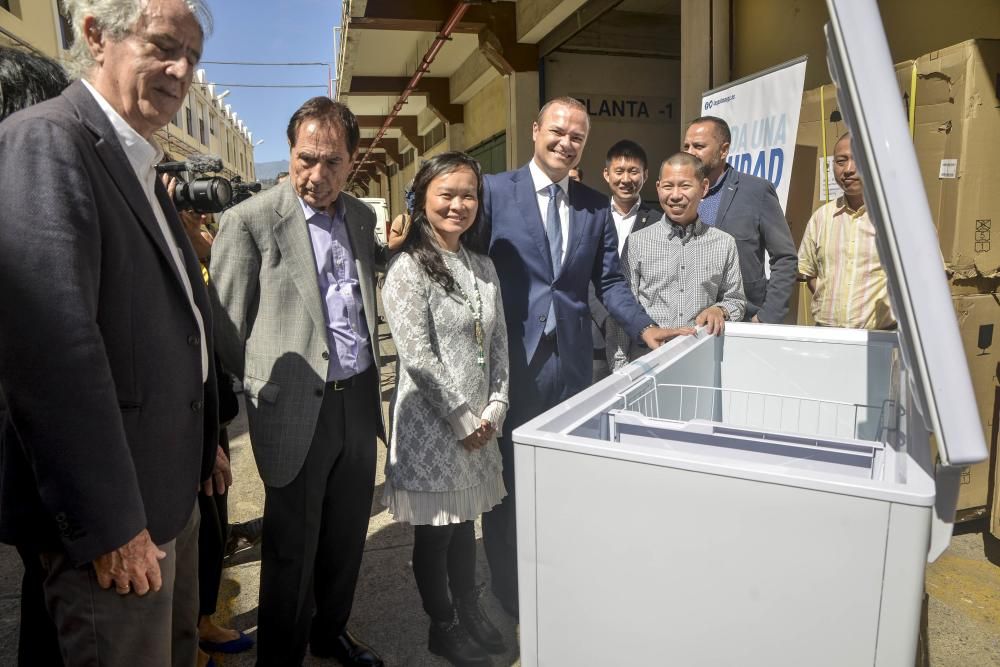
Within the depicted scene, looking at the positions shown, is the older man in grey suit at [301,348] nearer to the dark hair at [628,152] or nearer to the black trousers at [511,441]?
the black trousers at [511,441]

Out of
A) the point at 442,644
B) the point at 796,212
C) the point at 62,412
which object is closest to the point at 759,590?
the point at 62,412

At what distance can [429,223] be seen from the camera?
204 cm

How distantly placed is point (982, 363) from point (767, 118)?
1856mm

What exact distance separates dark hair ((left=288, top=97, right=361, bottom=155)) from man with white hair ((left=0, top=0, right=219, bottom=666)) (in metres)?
0.49

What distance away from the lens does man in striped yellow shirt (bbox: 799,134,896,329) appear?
2922 millimetres

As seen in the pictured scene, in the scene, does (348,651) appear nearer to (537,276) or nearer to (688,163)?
(537,276)

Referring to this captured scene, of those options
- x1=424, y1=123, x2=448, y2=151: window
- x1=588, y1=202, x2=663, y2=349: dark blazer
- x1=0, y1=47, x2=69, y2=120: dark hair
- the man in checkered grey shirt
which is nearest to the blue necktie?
x1=588, y1=202, x2=663, y2=349: dark blazer

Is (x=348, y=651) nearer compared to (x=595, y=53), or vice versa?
(x=348, y=651)

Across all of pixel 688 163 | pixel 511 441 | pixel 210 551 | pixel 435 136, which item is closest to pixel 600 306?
pixel 688 163

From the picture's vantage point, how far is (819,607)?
85 centimetres

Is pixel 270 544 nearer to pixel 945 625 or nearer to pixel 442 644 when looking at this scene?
pixel 442 644

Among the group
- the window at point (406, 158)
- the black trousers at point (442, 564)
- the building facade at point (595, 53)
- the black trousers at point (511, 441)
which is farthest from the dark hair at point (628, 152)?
the window at point (406, 158)

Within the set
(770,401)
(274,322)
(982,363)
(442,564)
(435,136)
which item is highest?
(435,136)

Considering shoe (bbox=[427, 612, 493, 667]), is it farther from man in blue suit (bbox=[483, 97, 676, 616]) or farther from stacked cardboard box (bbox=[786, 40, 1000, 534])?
stacked cardboard box (bbox=[786, 40, 1000, 534])
